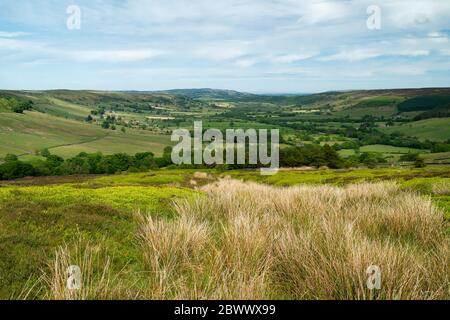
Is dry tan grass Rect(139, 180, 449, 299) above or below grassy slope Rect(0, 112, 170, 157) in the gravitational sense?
above

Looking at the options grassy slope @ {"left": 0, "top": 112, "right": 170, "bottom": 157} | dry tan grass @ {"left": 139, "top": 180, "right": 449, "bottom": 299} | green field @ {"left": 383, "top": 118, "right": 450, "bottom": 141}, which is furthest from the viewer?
green field @ {"left": 383, "top": 118, "right": 450, "bottom": 141}

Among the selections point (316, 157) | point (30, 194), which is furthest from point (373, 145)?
point (30, 194)

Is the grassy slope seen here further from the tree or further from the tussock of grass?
the tussock of grass

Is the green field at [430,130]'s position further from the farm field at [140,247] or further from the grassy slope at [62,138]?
the farm field at [140,247]

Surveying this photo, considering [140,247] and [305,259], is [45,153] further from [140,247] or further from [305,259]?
[305,259]

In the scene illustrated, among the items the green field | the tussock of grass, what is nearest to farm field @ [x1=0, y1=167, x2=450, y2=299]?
the tussock of grass

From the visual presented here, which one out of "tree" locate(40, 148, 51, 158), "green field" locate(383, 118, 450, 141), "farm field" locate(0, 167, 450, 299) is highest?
"farm field" locate(0, 167, 450, 299)

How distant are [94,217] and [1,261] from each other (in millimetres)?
3684

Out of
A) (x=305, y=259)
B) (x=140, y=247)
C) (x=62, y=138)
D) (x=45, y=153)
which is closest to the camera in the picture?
(x=305, y=259)

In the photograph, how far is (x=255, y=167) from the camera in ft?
297

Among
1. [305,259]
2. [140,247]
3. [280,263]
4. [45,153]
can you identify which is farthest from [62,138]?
[305,259]

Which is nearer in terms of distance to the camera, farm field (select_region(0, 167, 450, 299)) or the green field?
farm field (select_region(0, 167, 450, 299))
